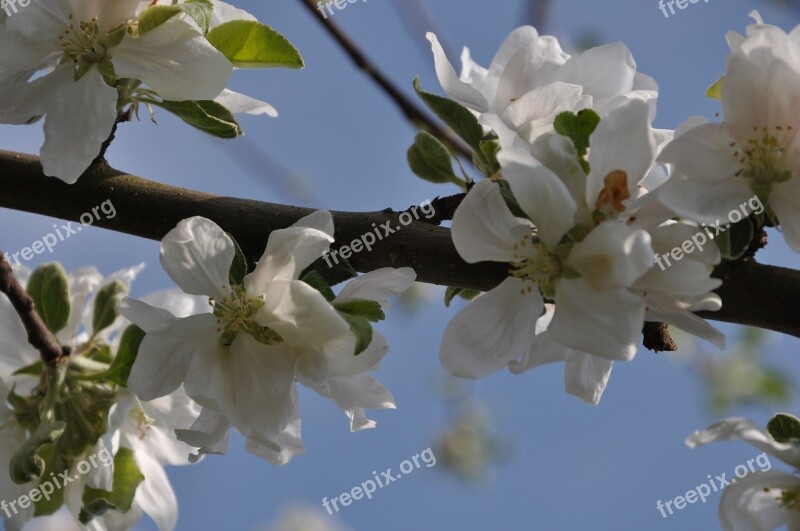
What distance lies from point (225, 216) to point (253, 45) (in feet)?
0.92

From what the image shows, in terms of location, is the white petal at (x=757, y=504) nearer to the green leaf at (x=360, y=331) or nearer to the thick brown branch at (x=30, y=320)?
the green leaf at (x=360, y=331)

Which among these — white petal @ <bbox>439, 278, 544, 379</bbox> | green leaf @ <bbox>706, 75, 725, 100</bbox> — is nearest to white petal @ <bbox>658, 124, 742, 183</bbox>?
green leaf @ <bbox>706, 75, 725, 100</bbox>

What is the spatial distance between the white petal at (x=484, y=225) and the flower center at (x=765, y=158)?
0.31 meters

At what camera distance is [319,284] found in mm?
1155

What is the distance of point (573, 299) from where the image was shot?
41.1 inches

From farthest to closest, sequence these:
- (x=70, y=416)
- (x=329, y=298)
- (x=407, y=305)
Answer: (x=407, y=305)
(x=70, y=416)
(x=329, y=298)

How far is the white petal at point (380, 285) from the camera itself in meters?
1.14

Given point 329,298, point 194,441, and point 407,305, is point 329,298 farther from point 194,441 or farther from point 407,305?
point 407,305

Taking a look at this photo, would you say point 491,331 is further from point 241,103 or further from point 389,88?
point 389,88

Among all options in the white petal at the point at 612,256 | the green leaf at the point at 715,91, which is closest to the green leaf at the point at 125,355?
the white petal at the point at 612,256

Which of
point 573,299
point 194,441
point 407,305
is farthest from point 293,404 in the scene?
point 407,305

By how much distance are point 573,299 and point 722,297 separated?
0.22 m

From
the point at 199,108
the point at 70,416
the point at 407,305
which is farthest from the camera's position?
the point at 407,305

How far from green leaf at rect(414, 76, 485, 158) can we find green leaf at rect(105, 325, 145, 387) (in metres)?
0.58
